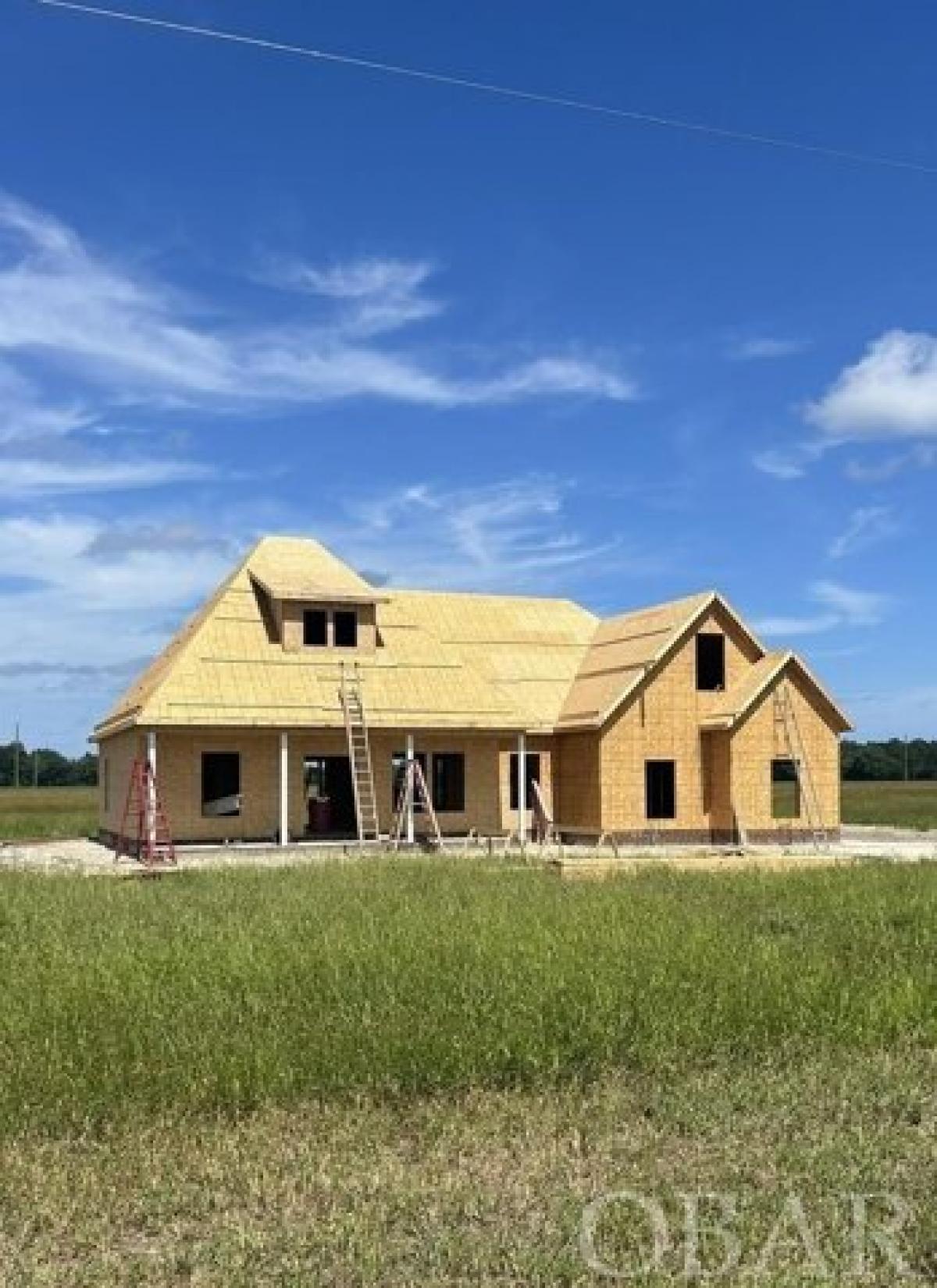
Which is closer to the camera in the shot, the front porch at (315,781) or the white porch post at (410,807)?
the front porch at (315,781)

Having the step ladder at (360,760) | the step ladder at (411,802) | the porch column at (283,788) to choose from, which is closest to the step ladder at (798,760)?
the step ladder at (411,802)

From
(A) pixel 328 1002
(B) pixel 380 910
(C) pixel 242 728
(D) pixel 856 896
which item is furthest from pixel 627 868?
(A) pixel 328 1002

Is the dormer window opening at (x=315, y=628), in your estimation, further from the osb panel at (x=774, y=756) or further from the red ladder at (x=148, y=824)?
the osb panel at (x=774, y=756)

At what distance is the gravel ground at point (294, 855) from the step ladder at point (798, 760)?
0.62m

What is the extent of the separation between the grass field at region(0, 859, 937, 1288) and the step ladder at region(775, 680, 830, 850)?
62.6ft

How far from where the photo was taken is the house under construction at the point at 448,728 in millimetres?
28344

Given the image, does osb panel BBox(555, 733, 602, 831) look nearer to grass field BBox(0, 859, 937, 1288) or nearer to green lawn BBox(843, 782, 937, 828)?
green lawn BBox(843, 782, 937, 828)

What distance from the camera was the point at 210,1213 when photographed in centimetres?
539

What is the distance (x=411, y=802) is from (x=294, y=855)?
314cm

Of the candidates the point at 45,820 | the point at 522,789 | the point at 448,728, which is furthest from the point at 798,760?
the point at 45,820

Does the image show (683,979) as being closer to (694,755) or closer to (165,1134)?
(165,1134)

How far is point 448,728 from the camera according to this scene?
2912cm

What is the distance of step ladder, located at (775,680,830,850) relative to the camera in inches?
1223

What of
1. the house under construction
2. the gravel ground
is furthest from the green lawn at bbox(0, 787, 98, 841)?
the house under construction
